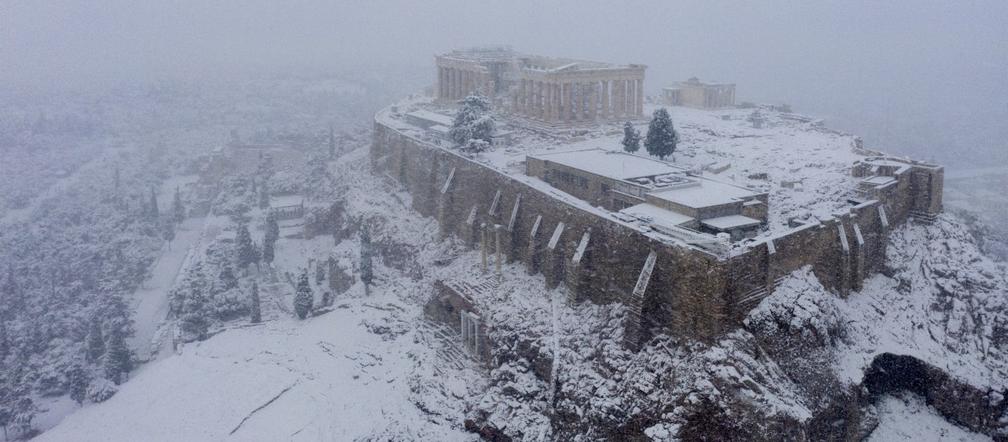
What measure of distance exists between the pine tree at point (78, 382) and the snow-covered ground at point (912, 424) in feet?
151

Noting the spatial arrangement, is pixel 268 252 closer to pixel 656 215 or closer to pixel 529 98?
pixel 529 98

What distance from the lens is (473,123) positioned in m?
45.1

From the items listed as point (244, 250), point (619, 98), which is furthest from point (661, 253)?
point (244, 250)

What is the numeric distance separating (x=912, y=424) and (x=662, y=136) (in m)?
21.0


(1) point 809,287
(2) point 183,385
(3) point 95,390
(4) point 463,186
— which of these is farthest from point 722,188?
(3) point 95,390

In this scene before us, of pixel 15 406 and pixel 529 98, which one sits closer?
pixel 15 406

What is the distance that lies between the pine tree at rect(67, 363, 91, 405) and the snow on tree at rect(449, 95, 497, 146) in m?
30.0

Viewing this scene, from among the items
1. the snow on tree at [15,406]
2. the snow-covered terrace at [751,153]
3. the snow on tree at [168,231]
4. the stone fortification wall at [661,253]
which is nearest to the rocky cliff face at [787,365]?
the stone fortification wall at [661,253]

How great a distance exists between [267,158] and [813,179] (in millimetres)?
71296

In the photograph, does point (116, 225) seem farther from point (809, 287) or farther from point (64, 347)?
point (809, 287)

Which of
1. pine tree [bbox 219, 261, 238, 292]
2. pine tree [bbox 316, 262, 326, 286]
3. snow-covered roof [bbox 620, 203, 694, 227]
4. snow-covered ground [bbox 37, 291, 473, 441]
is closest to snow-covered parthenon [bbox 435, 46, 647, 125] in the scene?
pine tree [bbox 316, 262, 326, 286]

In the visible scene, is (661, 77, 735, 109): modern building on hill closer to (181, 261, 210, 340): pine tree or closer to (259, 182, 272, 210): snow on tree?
(259, 182, 272, 210): snow on tree

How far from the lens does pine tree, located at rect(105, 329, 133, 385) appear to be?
4434cm

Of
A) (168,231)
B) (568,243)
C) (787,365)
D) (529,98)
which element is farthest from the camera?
(168,231)
